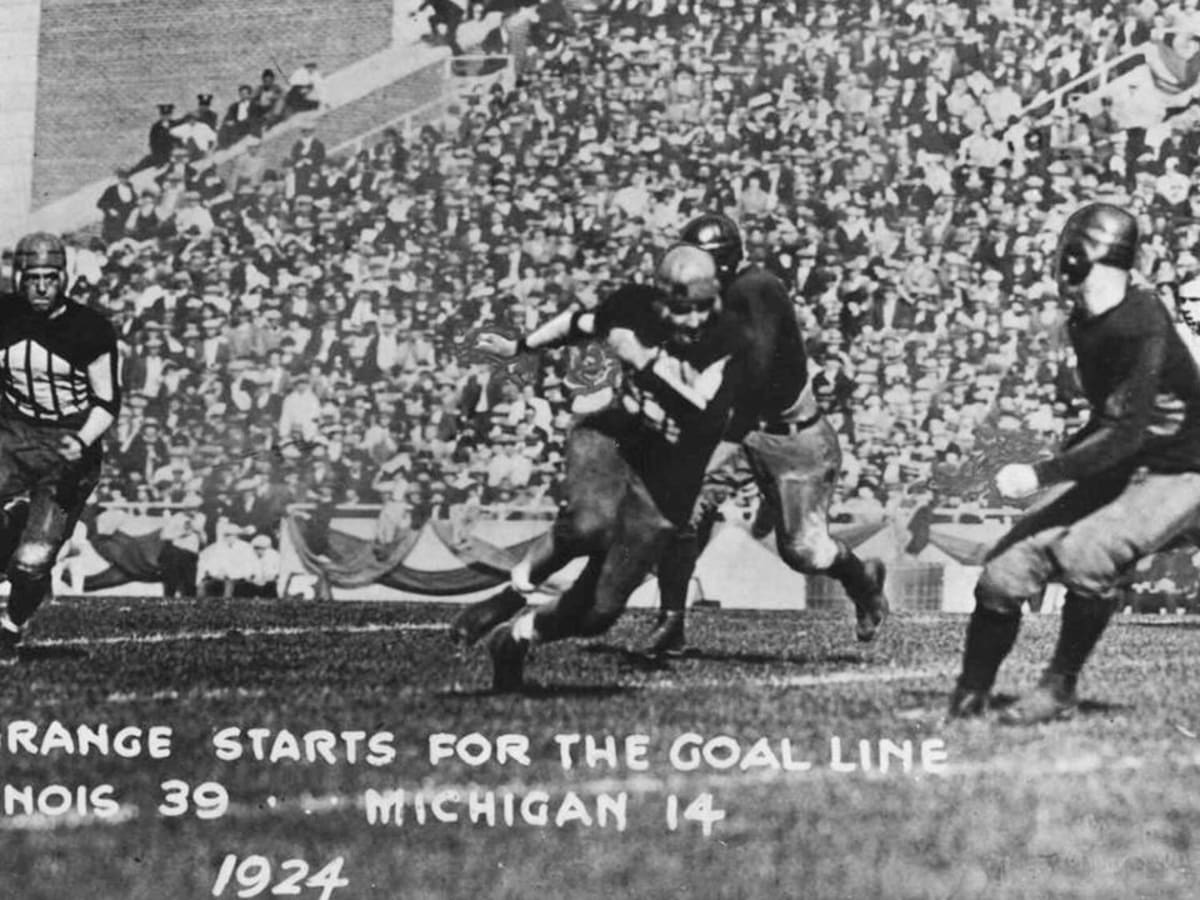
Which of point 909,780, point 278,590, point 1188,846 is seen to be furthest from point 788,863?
point 278,590

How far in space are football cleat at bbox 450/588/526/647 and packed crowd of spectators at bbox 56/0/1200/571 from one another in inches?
13.4

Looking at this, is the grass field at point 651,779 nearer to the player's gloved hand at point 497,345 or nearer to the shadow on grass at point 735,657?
the shadow on grass at point 735,657

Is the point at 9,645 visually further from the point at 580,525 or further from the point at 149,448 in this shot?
the point at 580,525

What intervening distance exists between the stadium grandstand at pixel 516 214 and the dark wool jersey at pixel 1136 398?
0.18m

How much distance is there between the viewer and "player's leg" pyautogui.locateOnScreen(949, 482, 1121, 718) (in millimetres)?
5406

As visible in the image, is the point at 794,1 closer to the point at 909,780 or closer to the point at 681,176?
the point at 681,176

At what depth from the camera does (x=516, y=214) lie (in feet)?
20.1

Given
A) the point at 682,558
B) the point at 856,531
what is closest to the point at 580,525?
the point at 682,558

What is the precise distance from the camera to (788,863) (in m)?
5.21

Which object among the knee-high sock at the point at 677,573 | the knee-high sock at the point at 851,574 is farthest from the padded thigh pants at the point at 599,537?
the knee-high sock at the point at 851,574

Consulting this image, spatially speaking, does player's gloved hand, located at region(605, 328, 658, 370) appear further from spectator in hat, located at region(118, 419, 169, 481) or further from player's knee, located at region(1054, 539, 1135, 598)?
spectator in hat, located at region(118, 419, 169, 481)

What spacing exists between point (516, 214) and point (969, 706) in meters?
2.04

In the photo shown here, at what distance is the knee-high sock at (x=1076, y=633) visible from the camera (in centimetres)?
545

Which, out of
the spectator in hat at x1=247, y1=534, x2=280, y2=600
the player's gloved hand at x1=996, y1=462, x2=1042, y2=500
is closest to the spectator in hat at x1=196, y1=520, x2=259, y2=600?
the spectator in hat at x1=247, y1=534, x2=280, y2=600
